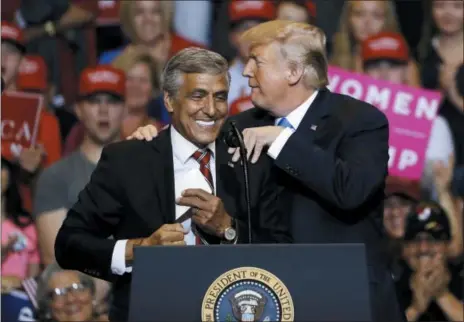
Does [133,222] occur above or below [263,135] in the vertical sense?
below

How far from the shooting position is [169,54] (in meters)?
6.02

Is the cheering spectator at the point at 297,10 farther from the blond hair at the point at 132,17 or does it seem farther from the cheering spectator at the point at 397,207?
the cheering spectator at the point at 397,207

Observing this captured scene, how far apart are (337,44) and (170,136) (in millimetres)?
2799

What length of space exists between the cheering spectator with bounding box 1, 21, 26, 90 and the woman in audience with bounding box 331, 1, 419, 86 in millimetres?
1586

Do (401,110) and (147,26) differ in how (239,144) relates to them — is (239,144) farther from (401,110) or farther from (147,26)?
(147,26)

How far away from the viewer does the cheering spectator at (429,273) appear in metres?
5.58

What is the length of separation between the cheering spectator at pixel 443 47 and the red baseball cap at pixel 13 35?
2.03m

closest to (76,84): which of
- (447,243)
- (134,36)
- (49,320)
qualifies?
(134,36)

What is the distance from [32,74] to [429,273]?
2207 millimetres

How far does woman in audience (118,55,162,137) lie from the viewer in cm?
591

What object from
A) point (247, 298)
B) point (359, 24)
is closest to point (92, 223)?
point (247, 298)

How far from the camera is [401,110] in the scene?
575 cm

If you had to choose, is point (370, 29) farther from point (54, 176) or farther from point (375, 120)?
point (375, 120)

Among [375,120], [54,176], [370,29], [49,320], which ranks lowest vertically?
[49,320]
